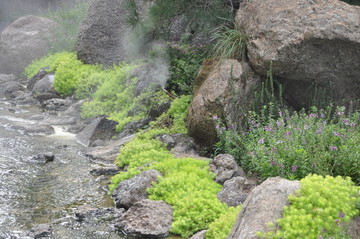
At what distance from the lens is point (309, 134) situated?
6371 mm

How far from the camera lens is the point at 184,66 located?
11477 millimetres

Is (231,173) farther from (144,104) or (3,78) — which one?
(3,78)

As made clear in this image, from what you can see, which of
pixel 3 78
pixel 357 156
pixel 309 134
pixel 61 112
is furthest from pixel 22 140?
pixel 3 78

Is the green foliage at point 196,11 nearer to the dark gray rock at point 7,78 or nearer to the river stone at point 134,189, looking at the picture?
the river stone at point 134,189

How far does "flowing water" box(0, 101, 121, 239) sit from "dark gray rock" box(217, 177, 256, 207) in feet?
5.38

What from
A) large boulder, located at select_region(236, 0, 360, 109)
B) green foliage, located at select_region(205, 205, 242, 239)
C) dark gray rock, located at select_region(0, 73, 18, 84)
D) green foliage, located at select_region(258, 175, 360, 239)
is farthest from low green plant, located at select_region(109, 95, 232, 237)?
dark gray rock, located at select_region(0, 73, 18, 84)

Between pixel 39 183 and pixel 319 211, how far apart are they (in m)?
5.25

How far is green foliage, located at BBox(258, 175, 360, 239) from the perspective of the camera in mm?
3588

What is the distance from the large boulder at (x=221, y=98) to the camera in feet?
26.9

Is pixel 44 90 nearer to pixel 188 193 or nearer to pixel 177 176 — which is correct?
pixel 177 176

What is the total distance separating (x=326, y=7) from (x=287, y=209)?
19.4ft

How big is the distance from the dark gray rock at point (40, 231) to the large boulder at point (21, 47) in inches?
656

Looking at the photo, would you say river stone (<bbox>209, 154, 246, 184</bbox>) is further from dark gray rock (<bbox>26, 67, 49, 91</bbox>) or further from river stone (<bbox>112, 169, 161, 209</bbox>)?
dark gray rock (<bbox>26, 67, 49, 91</bbox>)

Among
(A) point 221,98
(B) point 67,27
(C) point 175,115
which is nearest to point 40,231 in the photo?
(A) point 221,98
